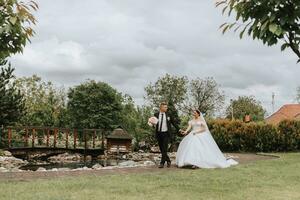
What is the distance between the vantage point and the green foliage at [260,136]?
22.0 metres

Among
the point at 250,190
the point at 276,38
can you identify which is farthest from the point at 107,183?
the point at 276,38

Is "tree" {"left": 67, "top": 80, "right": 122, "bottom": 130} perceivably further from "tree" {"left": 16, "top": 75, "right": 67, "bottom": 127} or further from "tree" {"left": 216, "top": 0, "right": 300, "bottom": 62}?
"tree" {"left": 216, "top": 0, "right": 300, "bottom": 62}

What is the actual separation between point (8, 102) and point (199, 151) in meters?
14.8

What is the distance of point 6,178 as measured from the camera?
10.9 m

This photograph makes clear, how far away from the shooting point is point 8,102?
2577cm

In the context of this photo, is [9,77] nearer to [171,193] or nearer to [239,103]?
[171,193]

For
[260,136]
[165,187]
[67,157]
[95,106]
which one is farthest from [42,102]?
[165,187]

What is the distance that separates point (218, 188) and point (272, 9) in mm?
5782

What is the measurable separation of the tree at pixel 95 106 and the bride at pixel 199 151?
2659 centimetres

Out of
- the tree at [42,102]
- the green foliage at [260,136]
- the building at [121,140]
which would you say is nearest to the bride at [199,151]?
the green foliage at [260,136]

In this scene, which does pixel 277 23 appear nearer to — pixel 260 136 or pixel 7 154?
pixel 260 136

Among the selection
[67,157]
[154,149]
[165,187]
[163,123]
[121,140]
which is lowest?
[165,187]

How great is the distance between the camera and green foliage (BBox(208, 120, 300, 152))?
2205 centimetres

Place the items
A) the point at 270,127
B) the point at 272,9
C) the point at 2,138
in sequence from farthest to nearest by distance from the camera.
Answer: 1. the point at 2,138
2. the point at 270,127
3. the point at 272,9
